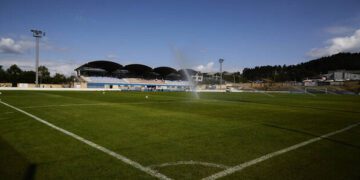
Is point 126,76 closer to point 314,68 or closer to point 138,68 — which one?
point 138,68

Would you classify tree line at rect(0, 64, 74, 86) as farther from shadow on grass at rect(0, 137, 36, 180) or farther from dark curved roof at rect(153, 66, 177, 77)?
shadow on grass at rect(0, 137, 36, 180)

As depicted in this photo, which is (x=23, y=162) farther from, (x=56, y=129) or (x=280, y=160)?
(x=280, y=160)

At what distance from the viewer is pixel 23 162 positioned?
482cm

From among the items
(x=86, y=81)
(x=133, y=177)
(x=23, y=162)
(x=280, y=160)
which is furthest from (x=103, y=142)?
(x=86, y=81)

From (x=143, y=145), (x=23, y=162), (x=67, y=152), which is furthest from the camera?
(x=143, y=145)

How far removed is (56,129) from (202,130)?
17.0 ft

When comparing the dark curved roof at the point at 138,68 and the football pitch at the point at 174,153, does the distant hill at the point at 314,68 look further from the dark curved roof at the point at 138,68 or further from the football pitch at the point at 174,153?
the football pitch at the point at 174,153

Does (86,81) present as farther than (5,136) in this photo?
Yes

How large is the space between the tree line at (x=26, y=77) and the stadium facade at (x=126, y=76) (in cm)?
2224

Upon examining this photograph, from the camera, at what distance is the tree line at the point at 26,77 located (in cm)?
9806

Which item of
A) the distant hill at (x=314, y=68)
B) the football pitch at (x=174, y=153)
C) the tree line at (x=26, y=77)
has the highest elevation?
the distant hill at (x=314, y=68)

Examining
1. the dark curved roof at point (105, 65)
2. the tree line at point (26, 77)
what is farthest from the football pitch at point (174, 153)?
the tree line at point (26, 77)

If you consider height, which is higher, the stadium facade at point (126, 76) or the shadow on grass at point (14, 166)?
the stadium facade at point (126, 76)

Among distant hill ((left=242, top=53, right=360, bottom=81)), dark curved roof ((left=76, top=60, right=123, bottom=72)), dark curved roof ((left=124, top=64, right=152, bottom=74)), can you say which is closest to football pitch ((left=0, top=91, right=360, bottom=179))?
dark curved roof ((left=76, top=60, right=123, bottom=72))
